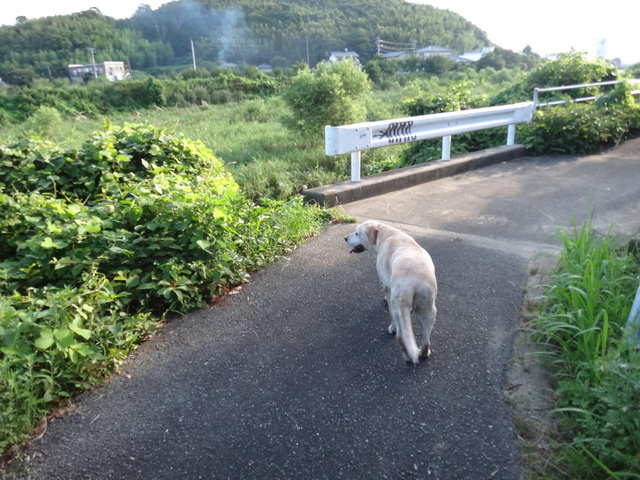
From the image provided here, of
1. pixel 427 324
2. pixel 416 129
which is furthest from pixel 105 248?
pixel 416 129

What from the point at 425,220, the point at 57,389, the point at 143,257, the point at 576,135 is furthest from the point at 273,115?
the point at 57,389

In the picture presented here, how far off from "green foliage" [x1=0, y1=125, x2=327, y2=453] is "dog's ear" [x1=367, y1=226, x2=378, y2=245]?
1.13 meters

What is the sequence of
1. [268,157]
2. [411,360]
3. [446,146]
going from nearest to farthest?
[411,360] < [446,146] < [268,157]

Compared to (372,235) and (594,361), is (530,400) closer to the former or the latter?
(594,361)

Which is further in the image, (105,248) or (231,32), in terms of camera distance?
(231,32)

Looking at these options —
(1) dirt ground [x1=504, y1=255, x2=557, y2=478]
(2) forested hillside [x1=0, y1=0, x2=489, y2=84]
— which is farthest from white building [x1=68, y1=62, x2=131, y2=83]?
(1) dirt ground [x1=504, y1=255, x2=557, y2=478]

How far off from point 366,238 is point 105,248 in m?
2.00

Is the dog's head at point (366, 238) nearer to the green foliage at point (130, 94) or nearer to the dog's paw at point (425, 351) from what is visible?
the dog's paw at point (425, 351)

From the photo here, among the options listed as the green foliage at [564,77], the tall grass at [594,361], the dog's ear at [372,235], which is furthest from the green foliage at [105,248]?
the green foliage at [564,77]

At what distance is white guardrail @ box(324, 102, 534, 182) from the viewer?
5.83 metres

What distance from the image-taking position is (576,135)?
7938 millimetres

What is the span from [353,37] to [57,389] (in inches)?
3289

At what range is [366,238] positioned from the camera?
3.55 metres

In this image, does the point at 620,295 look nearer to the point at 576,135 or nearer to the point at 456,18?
the point at 576,135
